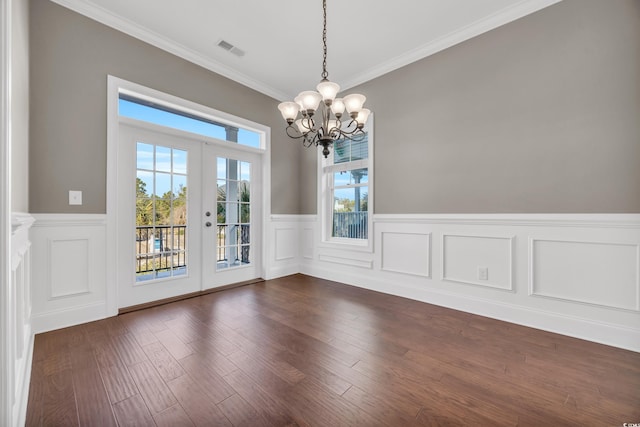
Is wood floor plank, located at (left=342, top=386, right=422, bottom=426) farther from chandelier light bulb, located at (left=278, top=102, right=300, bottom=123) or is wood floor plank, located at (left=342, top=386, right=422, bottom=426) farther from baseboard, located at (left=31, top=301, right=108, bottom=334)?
baseboard, located at (left=31, top=301, right=108, bottom=334)

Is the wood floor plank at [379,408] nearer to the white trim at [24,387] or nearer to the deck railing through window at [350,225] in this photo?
A: the white trim at [24,387]

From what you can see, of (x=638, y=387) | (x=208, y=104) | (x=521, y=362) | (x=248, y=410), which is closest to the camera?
(x=248, y=410)

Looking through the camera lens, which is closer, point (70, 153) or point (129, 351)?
point (129, 351)

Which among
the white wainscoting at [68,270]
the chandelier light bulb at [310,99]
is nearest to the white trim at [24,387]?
the white wainscoting at [68,270]

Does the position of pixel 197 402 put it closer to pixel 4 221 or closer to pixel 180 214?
pixel 4 221

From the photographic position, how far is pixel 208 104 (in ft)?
11.1

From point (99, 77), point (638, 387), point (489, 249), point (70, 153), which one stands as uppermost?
point (99, 77)

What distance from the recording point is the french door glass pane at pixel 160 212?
9.65 ft

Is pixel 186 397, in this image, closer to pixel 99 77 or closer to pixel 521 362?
pixel 521 362

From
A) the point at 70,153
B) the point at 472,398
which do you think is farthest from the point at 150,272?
the point at 472,398

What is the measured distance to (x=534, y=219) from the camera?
2461 mm

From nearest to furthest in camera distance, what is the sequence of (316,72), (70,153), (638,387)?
(638,387) → (70,153) → (316,72)

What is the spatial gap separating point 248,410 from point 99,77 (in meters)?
3.15

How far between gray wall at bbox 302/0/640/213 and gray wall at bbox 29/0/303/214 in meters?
2.96
